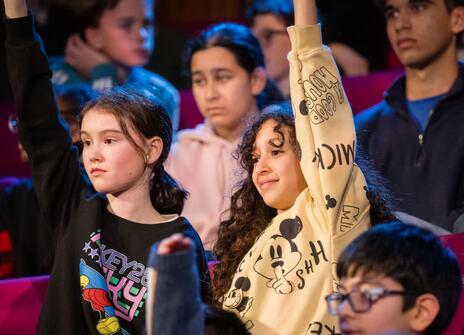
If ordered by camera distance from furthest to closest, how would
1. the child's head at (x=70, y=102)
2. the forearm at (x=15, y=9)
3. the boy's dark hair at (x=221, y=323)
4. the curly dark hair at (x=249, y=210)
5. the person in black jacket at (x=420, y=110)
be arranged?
the child's head at (x=70, y=102) < the person in black jacket at (x=420, y=110) < the forearm at (x=15, y=9) < the curly dark hair at (x=249, y=210) < the boy's dark hair at (x=221, y=323)

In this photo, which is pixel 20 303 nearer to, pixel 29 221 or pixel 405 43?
pixel 29 221

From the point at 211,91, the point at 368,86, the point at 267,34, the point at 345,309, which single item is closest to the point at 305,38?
the point at 345,309

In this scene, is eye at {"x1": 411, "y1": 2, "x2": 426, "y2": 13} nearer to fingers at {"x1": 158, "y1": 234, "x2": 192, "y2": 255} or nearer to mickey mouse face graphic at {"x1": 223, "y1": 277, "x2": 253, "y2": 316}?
mickey mouse face graphic at {"x1": 223, "y1": 277, "x2": 253, "y2": 316}

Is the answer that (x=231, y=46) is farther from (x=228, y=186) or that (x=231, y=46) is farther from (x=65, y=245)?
(x=65, y=245)

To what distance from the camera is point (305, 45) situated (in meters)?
2.12

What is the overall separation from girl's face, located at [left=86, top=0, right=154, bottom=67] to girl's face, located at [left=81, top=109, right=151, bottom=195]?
1537 millimetres

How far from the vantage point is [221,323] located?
190cm

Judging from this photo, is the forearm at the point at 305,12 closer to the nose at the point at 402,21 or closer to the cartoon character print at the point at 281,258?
the cartoon character print at the point at 281,258

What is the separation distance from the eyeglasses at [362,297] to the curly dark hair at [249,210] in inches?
17.6

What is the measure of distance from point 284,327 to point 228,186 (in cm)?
114

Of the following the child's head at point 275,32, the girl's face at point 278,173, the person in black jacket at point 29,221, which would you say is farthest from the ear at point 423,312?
the child's head at point 275,32

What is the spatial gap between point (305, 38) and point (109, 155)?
0.55 m

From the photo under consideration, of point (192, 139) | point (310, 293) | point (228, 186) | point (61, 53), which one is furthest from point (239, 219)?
point (61, 53)

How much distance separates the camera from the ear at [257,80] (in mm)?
3240
